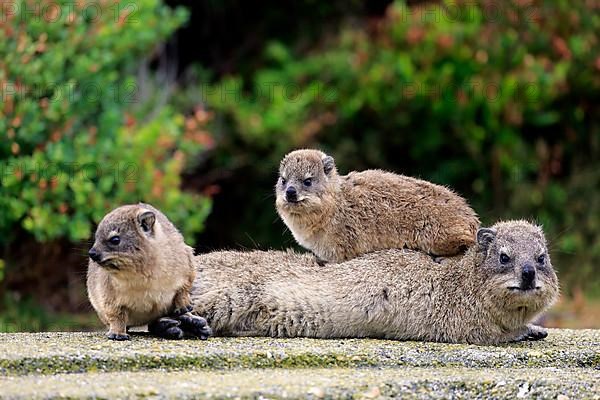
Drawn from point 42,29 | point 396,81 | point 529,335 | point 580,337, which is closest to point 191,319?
point 529,335

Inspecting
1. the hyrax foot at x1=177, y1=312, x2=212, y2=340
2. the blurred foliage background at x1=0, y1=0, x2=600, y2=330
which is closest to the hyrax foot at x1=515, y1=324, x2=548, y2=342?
the hyrax foot at x1=177, y1=312, x2=212, y2=340

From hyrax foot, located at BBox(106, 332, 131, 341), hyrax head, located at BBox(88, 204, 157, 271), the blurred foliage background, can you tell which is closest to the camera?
hyrax head, located at BBox(88, 204, 157, 271)

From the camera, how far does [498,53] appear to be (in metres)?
16.1

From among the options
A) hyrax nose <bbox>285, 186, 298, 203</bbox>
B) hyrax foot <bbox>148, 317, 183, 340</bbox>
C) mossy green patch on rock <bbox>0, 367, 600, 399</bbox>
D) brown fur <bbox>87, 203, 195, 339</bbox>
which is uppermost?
hyrax nose <bbox>285, 186, 298, 203</bbox>

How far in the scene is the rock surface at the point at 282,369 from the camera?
6.29 m

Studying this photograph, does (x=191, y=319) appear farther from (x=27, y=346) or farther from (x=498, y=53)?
(x=498, y=53)

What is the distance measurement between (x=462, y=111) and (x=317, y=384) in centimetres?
977

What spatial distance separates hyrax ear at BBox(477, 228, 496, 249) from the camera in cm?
799

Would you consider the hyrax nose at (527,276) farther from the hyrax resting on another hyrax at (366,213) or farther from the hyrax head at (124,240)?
the hyrax head at (124,240)

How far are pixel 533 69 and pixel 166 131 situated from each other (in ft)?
19.8

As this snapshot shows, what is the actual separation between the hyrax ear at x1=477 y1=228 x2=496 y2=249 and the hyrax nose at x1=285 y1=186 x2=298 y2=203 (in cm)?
165

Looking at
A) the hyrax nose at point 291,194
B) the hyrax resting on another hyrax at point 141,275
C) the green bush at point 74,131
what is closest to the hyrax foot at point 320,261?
the hyrax nose at point 291,194

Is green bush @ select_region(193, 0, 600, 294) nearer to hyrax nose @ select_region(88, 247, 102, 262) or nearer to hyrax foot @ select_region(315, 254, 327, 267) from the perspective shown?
hyrax foot @ select_region(315, 254, 327, 267)

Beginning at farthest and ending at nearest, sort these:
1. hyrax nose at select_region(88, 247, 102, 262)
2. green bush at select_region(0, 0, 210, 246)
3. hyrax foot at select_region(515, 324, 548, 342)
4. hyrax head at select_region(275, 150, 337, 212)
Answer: green bush at select_region(0, 0, 210, 246), hyrax head at select_region(275, 150, 337, 212), hyrax foot at select_region(515, 324, 548, 342), hyrax nose at select_region(88, 247, 102, 262)
